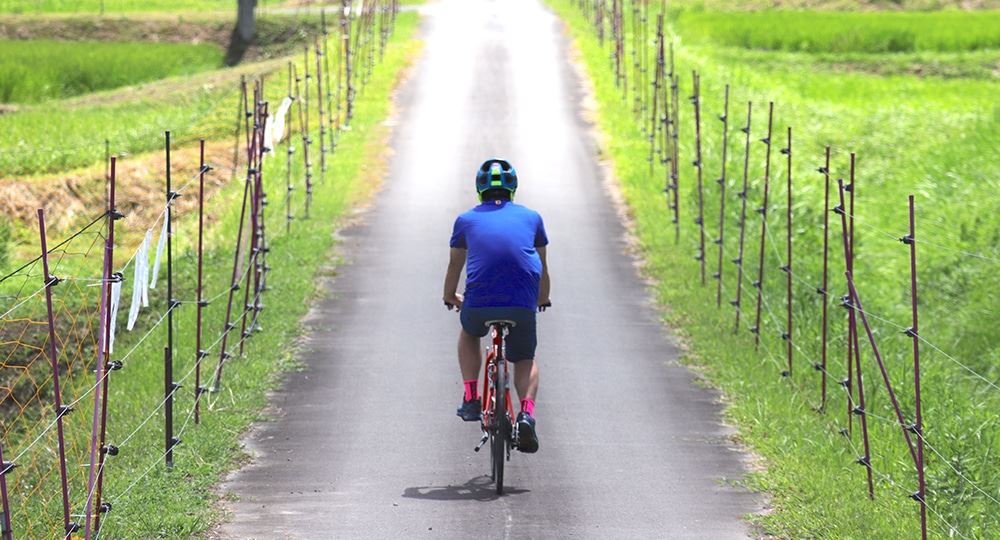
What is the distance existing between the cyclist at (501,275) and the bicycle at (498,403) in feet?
0.24

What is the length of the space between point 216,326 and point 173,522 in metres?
5.81

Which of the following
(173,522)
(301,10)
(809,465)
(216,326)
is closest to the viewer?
(173,522)

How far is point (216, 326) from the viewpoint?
14094 mm

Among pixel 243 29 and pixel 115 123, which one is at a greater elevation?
pixel 243 29

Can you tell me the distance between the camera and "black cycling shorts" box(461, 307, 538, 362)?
29.4ft

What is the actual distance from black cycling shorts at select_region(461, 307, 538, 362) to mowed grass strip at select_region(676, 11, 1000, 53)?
30197mm

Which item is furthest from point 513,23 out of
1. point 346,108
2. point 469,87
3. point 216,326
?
point 216,326

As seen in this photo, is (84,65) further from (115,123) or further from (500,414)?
(500,414)

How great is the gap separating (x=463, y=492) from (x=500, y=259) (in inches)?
55.4

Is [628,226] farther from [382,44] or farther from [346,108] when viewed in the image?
[382,44]

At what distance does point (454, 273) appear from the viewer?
9.25 m

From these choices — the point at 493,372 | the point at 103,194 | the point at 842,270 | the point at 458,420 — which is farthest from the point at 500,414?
the point at 103,194

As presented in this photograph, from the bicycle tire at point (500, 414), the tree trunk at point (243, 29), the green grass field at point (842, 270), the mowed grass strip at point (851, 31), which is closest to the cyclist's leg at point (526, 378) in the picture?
the bicycle tire at point (500, 414)

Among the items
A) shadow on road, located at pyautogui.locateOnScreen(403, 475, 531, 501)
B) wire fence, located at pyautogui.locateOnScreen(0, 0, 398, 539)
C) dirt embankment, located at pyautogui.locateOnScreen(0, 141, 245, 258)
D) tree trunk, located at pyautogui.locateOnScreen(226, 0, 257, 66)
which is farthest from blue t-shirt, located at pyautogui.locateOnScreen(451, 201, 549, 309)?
tree trunk, located at pyautogui.locateOnScreen(226, 0, 257, 66)
